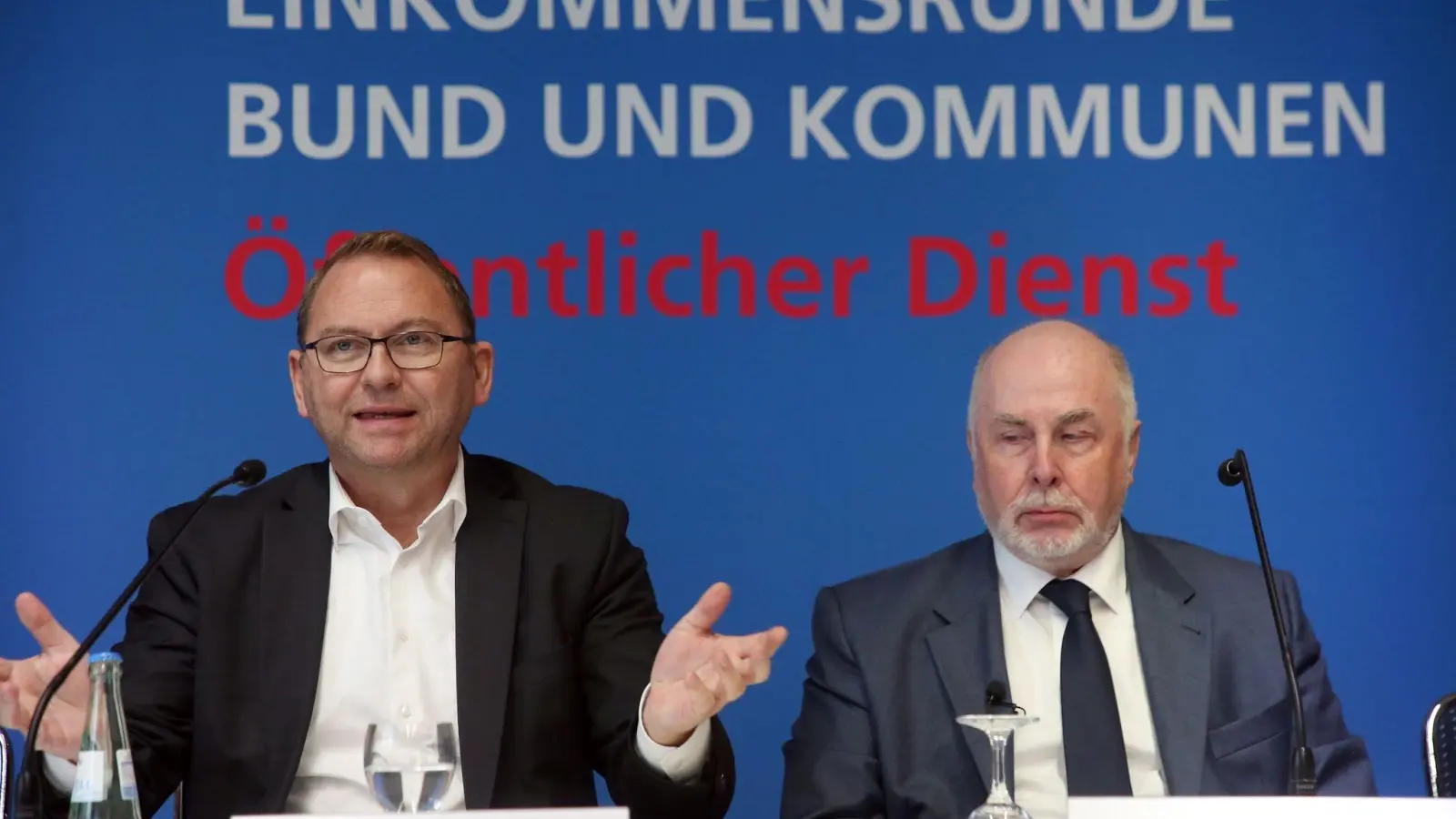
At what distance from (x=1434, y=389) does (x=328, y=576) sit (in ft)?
8.60

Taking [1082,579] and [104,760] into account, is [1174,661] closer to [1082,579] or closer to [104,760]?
[1082,579]

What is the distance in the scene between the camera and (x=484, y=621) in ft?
10.9

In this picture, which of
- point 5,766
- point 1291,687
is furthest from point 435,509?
point 1291,687

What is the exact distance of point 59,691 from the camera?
9.08 ft

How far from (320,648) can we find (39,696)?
0.64m

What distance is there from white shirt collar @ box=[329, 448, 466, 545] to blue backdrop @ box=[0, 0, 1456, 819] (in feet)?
2.86

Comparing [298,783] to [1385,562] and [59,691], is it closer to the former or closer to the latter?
[59,691]

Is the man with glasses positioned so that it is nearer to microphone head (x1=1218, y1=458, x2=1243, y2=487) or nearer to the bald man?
the bald man

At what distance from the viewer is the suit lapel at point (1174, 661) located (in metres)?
3.23

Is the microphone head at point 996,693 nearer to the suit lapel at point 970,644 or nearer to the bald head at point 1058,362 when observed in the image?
the suit lapel at point 970,644

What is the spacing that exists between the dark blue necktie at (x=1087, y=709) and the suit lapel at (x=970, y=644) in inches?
4.5

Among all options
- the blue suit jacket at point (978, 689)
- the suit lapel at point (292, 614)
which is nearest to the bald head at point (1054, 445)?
the blue suit jacket at point (978, 689)

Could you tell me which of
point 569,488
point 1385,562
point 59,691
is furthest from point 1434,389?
point 59,691

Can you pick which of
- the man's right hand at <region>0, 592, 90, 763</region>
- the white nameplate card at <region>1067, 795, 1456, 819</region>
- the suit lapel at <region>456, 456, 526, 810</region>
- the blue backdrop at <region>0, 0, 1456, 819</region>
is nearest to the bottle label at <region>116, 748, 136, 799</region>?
the man's right hand at <region>0, 592, 90, 763</region>
